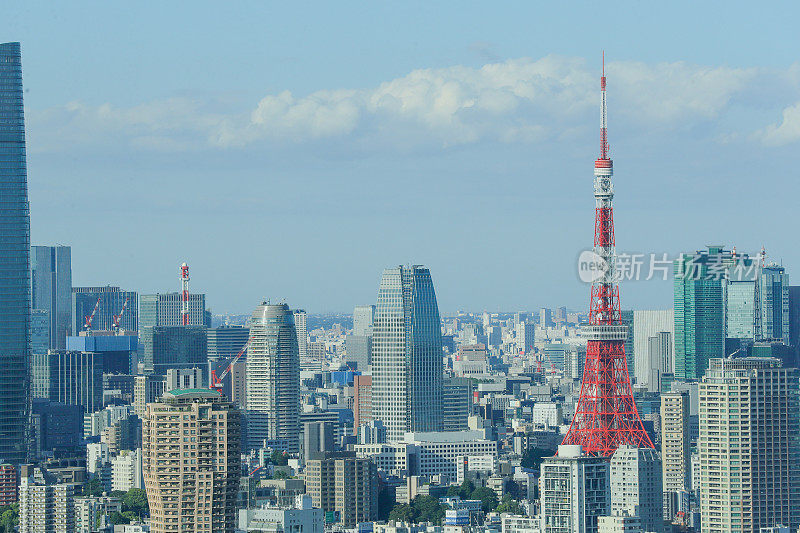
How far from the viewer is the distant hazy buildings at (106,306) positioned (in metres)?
147

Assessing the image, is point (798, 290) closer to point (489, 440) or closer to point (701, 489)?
point (489, 440)

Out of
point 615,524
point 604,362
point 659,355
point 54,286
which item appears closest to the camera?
point 615,524

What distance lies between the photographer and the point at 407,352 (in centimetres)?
9800

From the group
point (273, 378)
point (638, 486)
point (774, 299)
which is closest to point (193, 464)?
point (638, 486)

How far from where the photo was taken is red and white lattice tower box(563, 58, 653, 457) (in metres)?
66.2

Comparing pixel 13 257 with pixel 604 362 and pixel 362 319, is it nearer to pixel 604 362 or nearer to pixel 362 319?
pixel 604 362

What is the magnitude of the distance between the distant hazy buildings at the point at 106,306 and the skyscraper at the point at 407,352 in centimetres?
5122

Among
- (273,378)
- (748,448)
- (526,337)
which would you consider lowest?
(748,448)

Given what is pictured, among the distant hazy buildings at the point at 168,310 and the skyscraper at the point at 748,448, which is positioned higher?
the distant hazy buildings at the point at 168,310

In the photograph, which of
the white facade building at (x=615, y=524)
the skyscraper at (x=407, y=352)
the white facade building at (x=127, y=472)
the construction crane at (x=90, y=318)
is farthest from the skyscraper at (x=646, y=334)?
the white facade building at (x=615, y=524)

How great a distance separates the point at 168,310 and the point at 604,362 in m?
75.0

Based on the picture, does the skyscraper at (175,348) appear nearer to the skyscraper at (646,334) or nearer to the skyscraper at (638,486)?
the skyscraper at (646,334)

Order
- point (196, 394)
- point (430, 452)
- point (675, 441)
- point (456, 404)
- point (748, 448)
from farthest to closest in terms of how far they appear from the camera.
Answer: point (456, 404)
point (430, 452)
point (675, 441)
point (748, 448)
point (196, 394)

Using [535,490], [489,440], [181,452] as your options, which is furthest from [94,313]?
[181,452]
